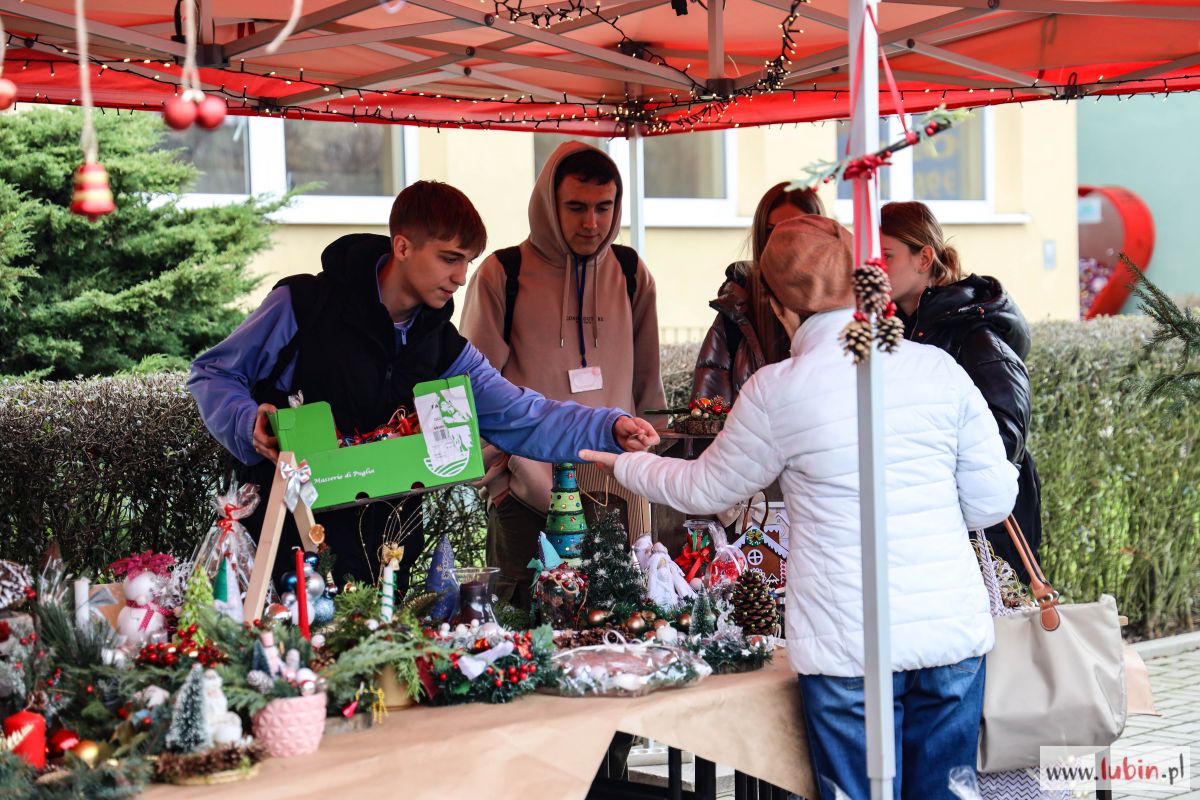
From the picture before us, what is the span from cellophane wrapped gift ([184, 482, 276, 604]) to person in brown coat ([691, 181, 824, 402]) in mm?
1591

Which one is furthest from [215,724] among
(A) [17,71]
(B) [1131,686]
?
(A) [17,71]

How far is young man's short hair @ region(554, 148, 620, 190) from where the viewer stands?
3.99m

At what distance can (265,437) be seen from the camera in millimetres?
2723

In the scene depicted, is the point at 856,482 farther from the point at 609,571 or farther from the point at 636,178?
the point at 636,178

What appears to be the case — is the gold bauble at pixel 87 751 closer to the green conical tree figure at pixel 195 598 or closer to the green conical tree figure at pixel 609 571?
the green conical tree figure at pixel 195 598

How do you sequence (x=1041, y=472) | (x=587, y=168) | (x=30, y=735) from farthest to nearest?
(x=1041, y=472), (x=587, y=168), (x=30, y=735)

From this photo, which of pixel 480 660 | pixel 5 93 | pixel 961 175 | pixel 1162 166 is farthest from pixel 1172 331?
pixel 1162 166

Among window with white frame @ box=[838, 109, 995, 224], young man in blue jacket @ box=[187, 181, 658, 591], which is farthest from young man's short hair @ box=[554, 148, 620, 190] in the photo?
window with white frame @ box=[838, 109, 995, 224]

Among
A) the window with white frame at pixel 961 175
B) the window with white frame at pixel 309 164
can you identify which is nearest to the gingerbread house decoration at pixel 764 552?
the window with white frame at pixel 309 164

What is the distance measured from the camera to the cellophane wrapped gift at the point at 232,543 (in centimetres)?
248

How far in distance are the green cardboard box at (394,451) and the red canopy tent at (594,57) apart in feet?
3.89

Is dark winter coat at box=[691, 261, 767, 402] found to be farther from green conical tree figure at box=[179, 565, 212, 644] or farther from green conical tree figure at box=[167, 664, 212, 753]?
green conical tree figure at box=[167, 664, 212, 753]

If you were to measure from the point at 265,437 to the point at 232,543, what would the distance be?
11.9 inches

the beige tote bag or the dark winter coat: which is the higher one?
the dark winter coat
